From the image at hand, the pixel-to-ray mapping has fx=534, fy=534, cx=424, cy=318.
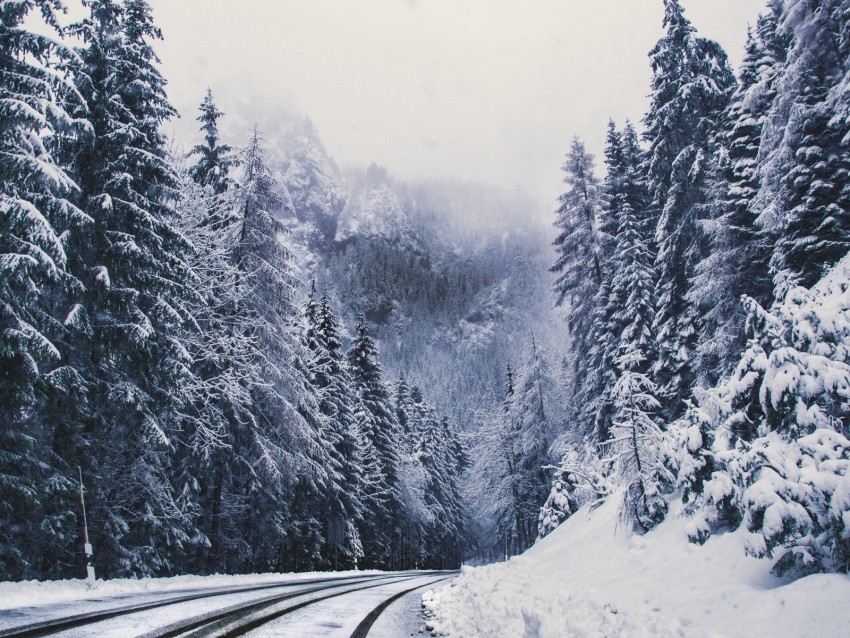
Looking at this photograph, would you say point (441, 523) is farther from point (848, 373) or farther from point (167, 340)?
point (848, 373)

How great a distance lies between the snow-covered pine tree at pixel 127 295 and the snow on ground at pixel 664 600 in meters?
8.35

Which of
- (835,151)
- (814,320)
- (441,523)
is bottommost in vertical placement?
(441,523)

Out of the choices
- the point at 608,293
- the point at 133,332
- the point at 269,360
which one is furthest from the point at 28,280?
the point at 608,293

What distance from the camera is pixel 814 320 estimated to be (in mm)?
6629

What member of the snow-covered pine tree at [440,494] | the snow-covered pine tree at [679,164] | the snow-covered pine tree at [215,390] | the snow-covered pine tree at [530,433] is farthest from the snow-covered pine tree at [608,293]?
the snow-covered pine tree at [440,494]

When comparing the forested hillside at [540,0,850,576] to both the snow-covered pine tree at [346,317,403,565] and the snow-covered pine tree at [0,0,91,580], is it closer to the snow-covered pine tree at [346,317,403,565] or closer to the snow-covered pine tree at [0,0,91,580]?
the snow-covered pine tree at [0,0,91,580]

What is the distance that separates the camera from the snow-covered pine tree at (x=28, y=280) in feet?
33.4

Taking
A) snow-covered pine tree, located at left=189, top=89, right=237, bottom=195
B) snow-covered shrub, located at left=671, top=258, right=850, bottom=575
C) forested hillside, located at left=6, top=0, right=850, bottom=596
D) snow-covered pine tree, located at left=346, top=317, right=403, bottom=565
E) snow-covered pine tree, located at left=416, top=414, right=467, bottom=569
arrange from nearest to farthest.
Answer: snow-covered shrub, located at left=671, top=258, right=850, bottom=575, forested hillside, located at left=6, top=0, right=850, bottom=596, snow-covered pine tree, located at left=189, top=89, right=237, bottom=195, snow-covered pine tree, located at left=346, top=317, right=403, bottom=565, snow-covered pine tree, located at left=416, top=414, right=467, bottom=569

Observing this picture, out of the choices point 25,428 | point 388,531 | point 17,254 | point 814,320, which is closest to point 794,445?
point 814,320

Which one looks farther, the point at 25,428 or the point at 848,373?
the point at 25,428

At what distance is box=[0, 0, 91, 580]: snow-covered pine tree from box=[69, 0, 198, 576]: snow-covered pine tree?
1.25 meters

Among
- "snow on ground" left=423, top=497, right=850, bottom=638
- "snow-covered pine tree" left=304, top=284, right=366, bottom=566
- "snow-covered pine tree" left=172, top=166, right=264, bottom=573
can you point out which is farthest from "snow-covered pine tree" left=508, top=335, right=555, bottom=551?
"snow on ground" left=423, top=497, right=850, bottom=638

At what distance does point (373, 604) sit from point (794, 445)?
733 cm

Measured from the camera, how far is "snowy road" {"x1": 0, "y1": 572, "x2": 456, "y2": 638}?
556 cm
